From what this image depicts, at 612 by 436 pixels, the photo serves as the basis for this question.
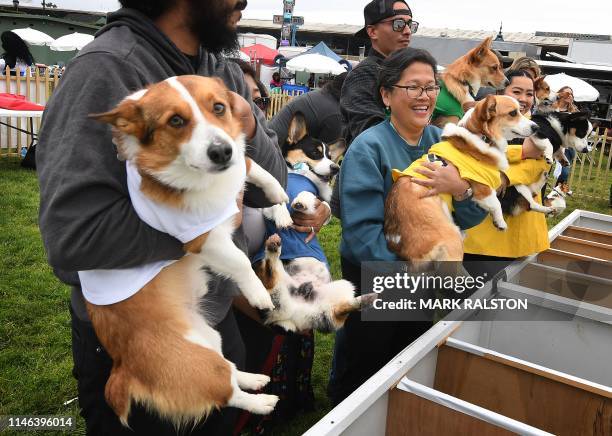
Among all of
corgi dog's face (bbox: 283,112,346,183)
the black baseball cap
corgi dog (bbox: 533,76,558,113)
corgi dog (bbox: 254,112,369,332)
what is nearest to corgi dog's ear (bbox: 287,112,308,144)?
corgi dog's face (bbox: 283,112,346,183)

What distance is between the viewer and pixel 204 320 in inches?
56.7

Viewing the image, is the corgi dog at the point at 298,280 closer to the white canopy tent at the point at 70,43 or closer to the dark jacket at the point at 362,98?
the dark jacket at the point at 362,98

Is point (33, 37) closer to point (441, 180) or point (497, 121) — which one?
point (497, 121)

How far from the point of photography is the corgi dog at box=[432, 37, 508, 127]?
3.70 m

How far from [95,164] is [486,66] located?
384 centimetres

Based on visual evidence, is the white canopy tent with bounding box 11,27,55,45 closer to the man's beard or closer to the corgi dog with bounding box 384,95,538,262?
the corgi dog with bounding box 384,95,538,262

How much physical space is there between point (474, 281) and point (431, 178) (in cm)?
70

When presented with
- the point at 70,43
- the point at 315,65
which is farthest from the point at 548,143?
the point at 70,43

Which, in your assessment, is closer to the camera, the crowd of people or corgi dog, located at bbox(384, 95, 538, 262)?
the crowd of people

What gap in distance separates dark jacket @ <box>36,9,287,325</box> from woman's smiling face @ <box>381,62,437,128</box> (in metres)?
1.35

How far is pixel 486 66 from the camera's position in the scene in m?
4.11

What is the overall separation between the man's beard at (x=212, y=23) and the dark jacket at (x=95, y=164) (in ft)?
0.45

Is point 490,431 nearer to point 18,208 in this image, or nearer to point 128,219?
point 128,219

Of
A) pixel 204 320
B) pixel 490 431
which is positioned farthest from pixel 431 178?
pixel 204 320
